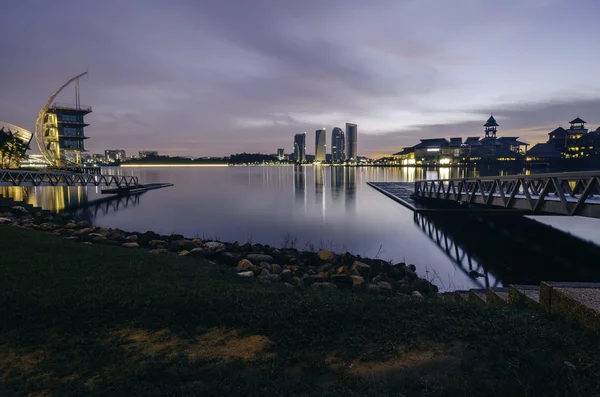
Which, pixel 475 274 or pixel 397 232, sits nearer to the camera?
pixel 475 274

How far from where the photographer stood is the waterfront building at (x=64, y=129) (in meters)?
93.6

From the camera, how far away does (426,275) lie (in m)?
13.9

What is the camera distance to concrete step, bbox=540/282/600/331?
474 centimetres

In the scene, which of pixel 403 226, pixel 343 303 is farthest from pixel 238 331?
pixel 403 226

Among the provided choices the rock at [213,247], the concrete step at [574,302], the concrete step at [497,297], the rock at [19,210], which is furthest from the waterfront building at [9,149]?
the concrete step at [574,302]

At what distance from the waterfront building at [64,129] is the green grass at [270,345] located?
10583 cm

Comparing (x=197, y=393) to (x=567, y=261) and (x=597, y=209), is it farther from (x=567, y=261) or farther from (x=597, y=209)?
(x=567, y=261)

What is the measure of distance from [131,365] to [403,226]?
20.8 meters

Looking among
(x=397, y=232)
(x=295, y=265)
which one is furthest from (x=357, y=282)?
(x=397, y=232)

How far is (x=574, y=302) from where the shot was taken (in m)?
5.01

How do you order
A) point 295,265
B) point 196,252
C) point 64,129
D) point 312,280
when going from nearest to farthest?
point 312,280
point 295,265
point 196,252
point 64,129

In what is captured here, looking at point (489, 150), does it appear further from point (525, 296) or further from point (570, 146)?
point (525, 296)

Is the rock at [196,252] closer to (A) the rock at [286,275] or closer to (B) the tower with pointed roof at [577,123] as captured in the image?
(A) the rock at [286,275]

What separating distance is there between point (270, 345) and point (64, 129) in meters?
113
